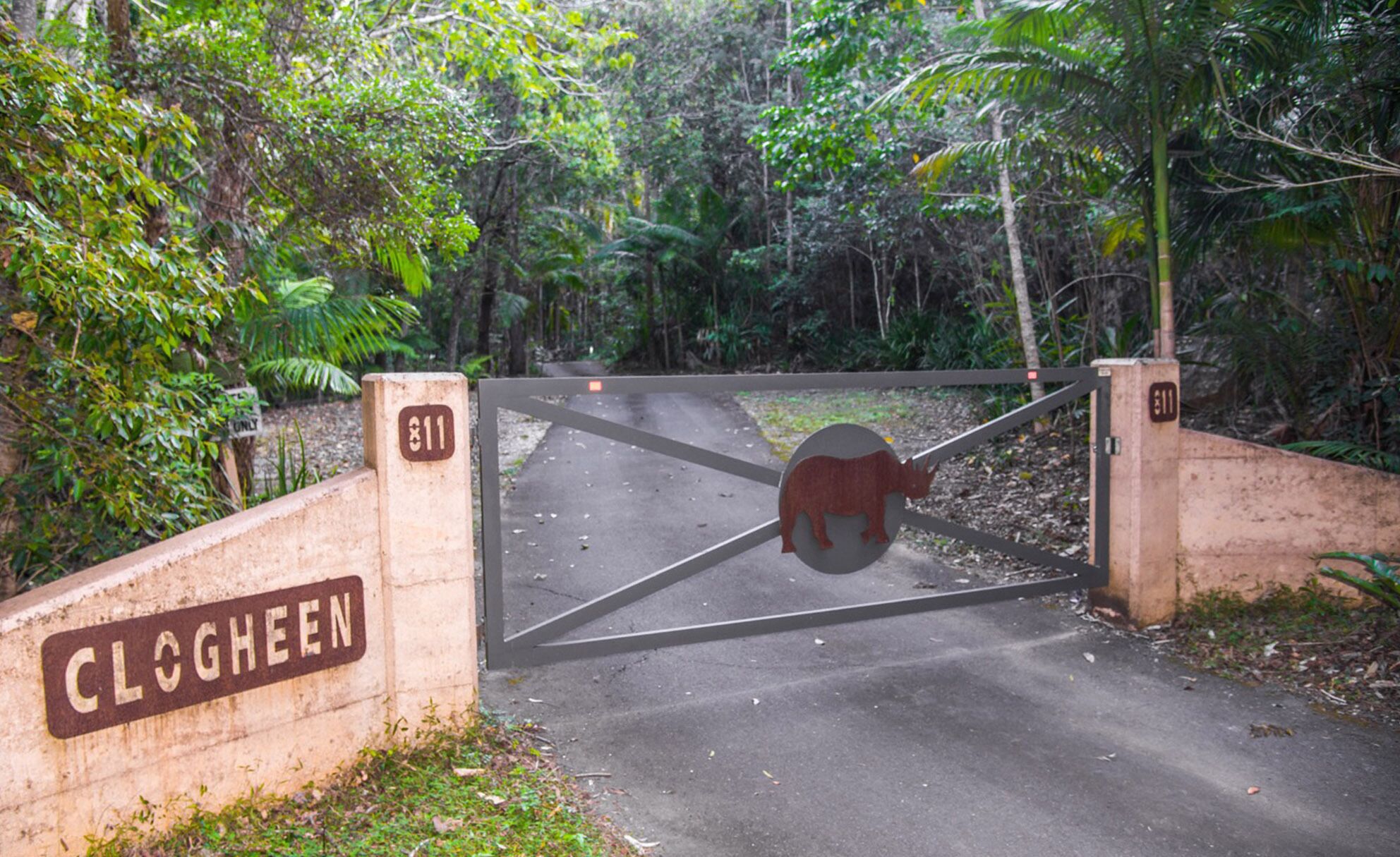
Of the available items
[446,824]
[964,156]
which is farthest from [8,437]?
[964,156]

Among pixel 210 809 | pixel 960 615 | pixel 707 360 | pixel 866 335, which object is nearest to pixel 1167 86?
pixel 960 615

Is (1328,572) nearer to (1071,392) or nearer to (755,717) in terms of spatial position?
(1071,392)

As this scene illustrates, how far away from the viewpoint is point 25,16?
16.4ft

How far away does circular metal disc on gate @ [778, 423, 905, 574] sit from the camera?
4535 mm

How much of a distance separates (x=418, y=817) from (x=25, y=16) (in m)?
4.75

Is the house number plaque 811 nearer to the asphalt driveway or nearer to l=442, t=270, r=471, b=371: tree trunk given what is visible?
the asphalt driveway

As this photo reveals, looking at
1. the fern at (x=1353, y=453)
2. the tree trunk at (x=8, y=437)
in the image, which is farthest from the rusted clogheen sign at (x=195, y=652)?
the fern at (x=1353, y=453)

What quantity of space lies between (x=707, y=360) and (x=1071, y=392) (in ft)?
66.5

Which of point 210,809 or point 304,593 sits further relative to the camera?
point 304,593

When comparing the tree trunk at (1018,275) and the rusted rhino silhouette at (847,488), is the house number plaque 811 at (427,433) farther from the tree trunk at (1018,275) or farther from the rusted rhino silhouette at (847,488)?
the tree trunk at (1018,275)

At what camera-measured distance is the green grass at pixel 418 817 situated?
3057 mm

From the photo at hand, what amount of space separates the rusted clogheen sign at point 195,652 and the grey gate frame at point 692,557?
1.99 feet

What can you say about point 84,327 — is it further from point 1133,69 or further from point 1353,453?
point 1353,453

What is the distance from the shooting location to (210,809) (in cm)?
312
